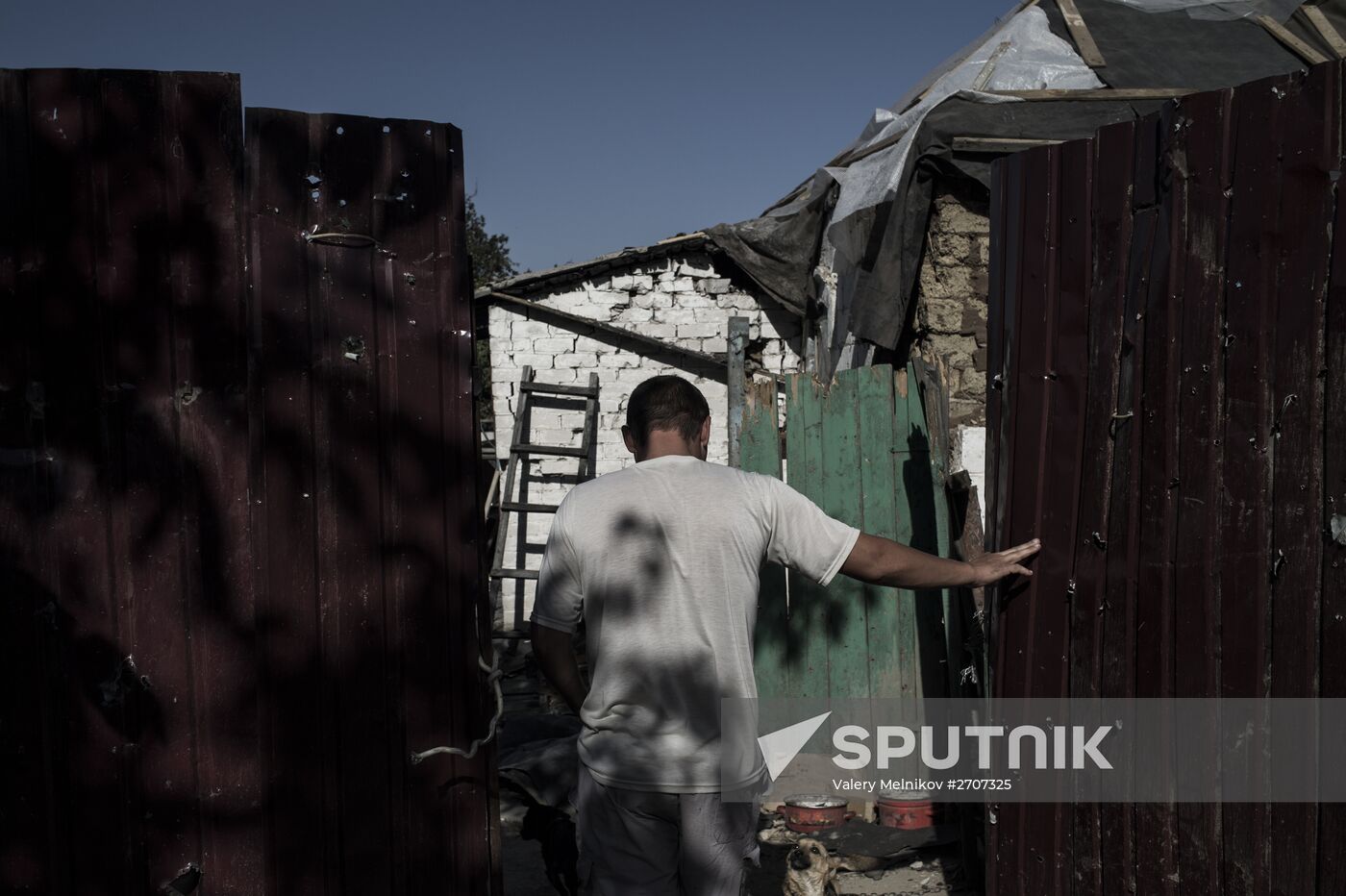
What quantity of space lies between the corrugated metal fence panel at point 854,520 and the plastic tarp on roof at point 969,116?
145 centimetres

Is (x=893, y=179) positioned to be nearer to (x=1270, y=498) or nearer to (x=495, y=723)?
(x=1270, y=498)

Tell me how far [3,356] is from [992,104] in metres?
5.70

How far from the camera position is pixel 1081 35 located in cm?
764

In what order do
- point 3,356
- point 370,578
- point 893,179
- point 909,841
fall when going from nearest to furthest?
point 3,356, point 370,578, point 909,841, point 893,179

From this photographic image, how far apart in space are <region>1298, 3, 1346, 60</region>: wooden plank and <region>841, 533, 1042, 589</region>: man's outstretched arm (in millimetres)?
6634

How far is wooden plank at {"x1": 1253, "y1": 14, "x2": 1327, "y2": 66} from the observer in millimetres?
7652

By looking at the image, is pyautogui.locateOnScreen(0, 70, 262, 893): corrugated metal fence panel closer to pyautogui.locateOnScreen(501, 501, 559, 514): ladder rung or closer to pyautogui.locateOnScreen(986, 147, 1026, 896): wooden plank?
pyautogui.locateOnScreen(986, 147, 1026, 896): wooden plank

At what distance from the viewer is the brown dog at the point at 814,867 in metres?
4.19

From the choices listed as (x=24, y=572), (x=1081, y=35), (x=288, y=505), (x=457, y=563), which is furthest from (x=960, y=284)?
(x=24, y=572)

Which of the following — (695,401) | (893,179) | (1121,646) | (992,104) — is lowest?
(1121,646)

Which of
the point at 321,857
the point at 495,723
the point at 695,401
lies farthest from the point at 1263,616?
the point at 321,857

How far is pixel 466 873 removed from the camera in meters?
2.87

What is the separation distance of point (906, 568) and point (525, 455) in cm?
787

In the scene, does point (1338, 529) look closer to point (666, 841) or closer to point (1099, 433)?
point (1099, 433)
